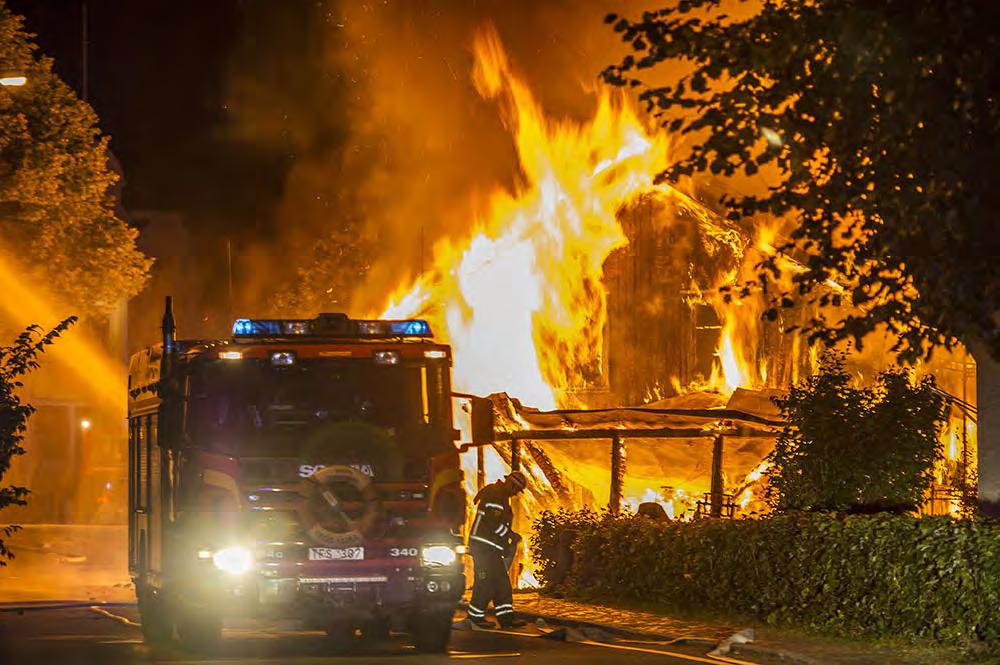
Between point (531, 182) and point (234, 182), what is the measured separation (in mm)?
22916

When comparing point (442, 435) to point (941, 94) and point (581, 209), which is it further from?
point (581, 209)

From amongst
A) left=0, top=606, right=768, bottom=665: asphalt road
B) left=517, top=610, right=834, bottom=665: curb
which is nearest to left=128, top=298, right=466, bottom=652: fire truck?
left=0, top=606, right=768, bottom=665: asphalt road

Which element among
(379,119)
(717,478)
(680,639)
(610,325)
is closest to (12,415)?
(680,639)

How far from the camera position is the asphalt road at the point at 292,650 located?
15.1 m

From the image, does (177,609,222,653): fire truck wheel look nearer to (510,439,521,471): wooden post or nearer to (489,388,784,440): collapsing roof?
(489,388,784,440): collapsing roof

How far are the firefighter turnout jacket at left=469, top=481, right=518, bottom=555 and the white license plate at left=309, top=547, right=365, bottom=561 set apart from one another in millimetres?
3656

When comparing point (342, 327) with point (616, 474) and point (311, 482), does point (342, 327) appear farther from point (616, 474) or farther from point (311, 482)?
point (616, 474)

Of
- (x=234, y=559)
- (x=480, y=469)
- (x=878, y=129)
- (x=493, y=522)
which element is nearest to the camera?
(x=878, y=129)

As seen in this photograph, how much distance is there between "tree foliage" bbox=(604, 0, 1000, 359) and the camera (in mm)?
11883

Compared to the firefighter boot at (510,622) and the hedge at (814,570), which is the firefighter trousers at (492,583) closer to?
the firefighter boot at (510,622)

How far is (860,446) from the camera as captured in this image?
19094 mm

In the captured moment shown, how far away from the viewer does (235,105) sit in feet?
163

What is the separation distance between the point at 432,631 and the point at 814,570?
143 inches

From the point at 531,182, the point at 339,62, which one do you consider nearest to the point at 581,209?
the point at 531,182
